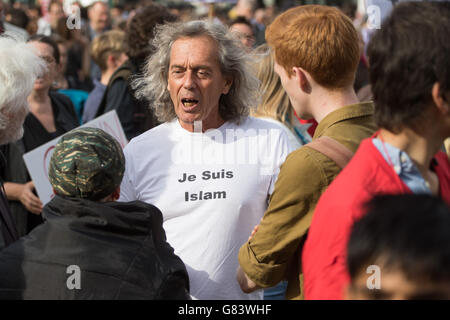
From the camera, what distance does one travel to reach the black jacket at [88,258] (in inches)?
83.0

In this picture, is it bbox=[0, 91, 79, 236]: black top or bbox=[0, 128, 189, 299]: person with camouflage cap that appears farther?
bbox=[0, 91, 79, 236]: black top

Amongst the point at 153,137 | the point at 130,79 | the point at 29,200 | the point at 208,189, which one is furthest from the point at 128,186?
the point at 130,79

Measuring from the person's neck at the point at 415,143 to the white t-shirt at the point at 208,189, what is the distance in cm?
124

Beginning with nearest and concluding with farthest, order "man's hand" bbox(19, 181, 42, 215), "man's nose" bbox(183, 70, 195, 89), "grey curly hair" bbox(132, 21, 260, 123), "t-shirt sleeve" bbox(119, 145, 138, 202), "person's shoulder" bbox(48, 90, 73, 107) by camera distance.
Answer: "t-shirt sleeve" bbox(119, 145, 138, 202) → "man's nose" bbox(183, 70, 195, 89) → "grey curly hair" bbox(132, 21, 260, 123) → "man's hand" bbox(19, 181, 42, 215) → "person's shoulder" bbox(48, 90, 73, 107)

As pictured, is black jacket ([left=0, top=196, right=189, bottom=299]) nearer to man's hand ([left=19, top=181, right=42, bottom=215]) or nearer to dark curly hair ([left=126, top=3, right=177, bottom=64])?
man's hand ([left=19, top=181, right=42, bottom=215])

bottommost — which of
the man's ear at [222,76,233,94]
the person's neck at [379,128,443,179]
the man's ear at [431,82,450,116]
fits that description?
the man's ear at [222,76,233,94]

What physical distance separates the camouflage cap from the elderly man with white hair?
71 cm

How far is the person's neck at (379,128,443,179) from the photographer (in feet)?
5.83

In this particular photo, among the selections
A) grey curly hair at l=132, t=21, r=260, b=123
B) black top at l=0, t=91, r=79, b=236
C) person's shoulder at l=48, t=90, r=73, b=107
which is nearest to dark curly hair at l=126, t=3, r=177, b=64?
person's shoulder at l=48, t=90, r=73, b=107

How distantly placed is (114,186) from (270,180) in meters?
0.98

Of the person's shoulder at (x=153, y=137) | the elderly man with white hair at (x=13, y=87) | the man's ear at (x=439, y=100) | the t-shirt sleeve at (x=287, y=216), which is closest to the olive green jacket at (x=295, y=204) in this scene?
the t-shirt sleeve at (x=287, y=216)

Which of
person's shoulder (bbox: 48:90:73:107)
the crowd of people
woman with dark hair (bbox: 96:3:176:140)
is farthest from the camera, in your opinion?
person's shoulder (bbox: 48:90:73:107)

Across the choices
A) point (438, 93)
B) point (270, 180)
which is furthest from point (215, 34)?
point (438, 93)
